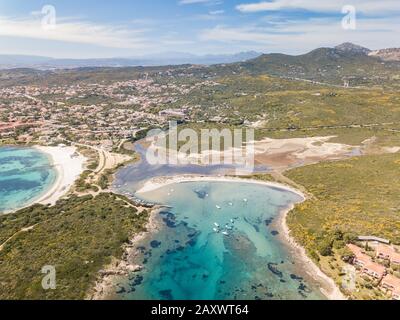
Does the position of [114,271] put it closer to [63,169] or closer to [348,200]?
[348,200]

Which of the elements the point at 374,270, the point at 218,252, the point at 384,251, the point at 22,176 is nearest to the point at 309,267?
the point at 374,270

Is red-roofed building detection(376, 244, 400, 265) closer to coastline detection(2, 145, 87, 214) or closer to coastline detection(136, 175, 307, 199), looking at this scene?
coastline detection(136, 175, 307, 199)

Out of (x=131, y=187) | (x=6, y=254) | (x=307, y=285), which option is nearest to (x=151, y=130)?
(x=131, y=187)

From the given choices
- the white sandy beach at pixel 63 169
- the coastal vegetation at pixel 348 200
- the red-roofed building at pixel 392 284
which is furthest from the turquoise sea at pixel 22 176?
the red-roofed building at pixel 392 284

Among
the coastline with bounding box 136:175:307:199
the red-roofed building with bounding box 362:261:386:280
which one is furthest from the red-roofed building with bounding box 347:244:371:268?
the coastline with bounding box 136:175:307:199

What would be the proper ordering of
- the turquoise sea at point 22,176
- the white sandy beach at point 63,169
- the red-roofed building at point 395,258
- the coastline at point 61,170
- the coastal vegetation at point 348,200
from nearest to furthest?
the red-roofed building at point 395,258
the coastal vegetation at point 348,200
the coastline at point 61,170
the turquoise sea at point 22,176
the white sandy beach at point 63,169

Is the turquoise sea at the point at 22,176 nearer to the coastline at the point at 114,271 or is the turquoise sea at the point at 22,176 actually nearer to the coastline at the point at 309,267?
the coastline at the point at 114,271
